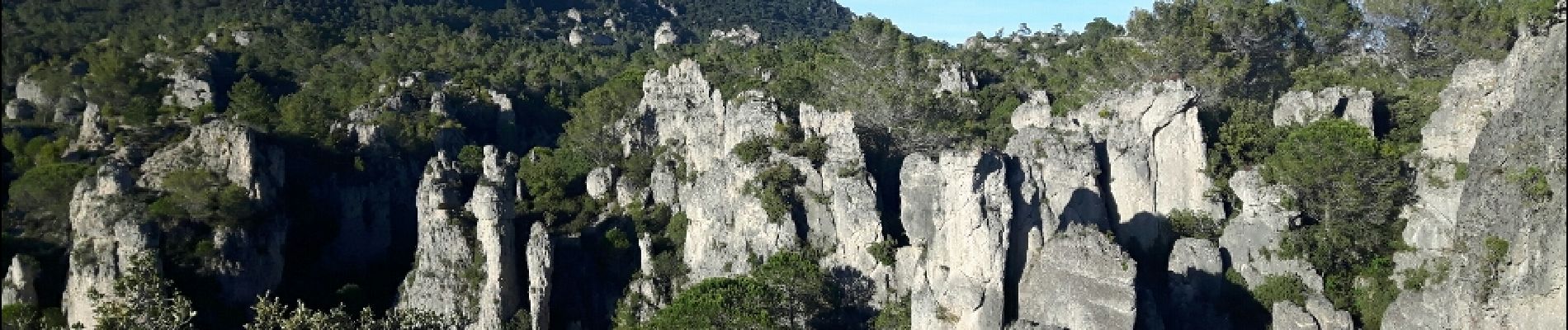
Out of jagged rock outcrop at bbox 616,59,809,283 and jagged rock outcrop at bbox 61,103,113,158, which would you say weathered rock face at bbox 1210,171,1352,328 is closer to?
jagged rock outcrop at bbox 616,59,809,283

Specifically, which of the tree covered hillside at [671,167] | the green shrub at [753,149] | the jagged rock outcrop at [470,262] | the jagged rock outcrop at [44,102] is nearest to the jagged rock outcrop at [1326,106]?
the tree covered hillside at [671,167]

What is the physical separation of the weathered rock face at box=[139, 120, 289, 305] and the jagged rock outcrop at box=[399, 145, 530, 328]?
5.23 meters

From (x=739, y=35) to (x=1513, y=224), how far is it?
98538 millimetres

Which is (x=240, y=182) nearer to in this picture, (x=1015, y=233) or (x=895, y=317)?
(x=895, y=317)

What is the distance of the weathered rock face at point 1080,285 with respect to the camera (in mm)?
27609

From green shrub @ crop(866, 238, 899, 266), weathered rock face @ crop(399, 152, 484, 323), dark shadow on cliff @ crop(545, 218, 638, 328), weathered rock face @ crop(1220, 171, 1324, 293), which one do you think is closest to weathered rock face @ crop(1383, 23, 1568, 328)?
weathered rock face @ crop(1220, 171, 1324, 293)

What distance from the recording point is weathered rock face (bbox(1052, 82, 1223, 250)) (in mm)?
36656

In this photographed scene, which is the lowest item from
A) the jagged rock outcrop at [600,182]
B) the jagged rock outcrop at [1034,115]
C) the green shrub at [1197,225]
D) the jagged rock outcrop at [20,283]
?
the jagged rock outcrop at [20,283]

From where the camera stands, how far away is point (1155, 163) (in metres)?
37.2

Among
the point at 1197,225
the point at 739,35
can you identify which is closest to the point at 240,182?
the point at 1197,225

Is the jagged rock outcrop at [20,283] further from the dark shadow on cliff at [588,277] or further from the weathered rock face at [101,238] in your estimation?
the dark shadow on cliff at [588,277]

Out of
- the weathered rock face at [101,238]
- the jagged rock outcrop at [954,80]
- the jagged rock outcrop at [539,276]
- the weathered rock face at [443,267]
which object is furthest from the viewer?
the jagged rock outcrop at [954,80]

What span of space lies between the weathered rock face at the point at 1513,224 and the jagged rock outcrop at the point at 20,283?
39.7 metres

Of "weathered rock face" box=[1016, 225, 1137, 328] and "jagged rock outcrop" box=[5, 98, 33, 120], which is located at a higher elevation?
"jagged rock outcrop" box=[5, 98, 33, 120]
